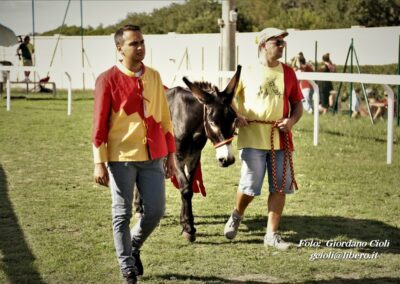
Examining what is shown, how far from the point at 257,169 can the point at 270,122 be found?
490 millimetres

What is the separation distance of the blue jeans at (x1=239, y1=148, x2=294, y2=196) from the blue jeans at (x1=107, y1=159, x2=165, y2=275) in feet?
4.83

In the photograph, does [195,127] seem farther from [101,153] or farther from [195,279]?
[101,153]

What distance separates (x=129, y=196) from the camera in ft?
17.2

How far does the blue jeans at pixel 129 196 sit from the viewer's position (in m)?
5.21

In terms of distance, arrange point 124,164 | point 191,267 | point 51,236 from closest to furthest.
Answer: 1. point 124,164
2. point 191,267
3. point 51,236

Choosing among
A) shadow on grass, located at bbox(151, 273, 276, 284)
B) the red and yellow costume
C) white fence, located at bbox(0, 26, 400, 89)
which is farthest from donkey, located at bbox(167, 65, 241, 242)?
white fence, located at bbox(0, 26, 400, 89)

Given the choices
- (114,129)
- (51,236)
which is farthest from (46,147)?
(114,129)

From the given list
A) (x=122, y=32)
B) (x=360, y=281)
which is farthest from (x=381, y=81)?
(x=122, y=32)

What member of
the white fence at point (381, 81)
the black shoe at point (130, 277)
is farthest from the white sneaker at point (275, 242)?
the white fence at point (381, 81)

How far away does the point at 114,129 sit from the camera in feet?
17.0

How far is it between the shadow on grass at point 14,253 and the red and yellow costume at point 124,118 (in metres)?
1.38

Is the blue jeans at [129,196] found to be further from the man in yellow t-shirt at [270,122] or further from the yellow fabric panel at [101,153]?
the man in yellow t-shirt at [270,122]

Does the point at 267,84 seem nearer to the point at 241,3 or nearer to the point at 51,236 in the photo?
the point at 51,236

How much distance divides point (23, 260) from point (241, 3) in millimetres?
68882
